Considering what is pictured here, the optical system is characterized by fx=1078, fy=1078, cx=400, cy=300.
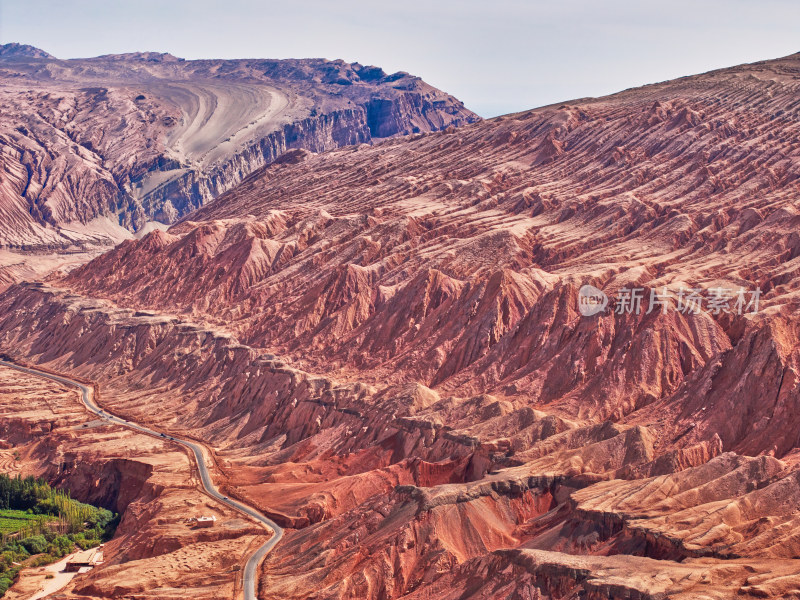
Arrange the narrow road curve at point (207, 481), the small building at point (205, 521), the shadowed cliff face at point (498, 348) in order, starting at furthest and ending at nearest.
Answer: the small building at point (205, 521), the narrow road curve at point (207, 481), the shadowed cliff face at point (498, 348)

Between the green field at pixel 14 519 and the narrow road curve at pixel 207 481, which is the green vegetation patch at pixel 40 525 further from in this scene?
the narrow road curve at pixel 207 481

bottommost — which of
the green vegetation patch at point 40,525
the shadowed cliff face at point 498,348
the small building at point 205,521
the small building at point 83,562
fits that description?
the small building at point 83,562

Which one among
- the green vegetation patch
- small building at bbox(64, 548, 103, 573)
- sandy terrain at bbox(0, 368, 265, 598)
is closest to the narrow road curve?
sandy terrain at bbox(0, 368, 265, 598)

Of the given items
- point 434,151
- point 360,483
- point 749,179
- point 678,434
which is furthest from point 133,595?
point 434,151

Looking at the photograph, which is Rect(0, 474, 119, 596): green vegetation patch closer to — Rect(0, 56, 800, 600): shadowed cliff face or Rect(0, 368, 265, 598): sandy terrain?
Rect(0, 368, 265, 598): sandy terrain

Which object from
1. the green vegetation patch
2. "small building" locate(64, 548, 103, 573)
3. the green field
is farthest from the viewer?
the green field

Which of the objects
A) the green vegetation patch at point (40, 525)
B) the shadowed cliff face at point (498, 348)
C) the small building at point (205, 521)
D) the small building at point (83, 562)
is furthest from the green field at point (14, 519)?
the small building at point (205, 521)

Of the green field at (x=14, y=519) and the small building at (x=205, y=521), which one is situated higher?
the small building at (x=205, y=521)

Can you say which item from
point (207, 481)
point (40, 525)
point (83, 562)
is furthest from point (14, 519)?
point (207, 481)
